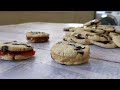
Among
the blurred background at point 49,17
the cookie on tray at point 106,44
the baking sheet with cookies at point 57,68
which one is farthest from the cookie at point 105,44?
the blurred background at point 49,17

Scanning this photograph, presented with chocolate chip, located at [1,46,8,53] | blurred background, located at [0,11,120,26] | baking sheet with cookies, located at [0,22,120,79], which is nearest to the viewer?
baking sheet with cookies, located at [0,22,120,79]

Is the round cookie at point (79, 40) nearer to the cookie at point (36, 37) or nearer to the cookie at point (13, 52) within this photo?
the cookie at point (36, 37)

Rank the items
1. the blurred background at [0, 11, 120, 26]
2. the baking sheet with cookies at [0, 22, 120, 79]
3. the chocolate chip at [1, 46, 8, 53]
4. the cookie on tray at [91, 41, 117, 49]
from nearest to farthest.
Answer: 1. the baking sheet with cookies at [0, 22, 120, 79]
2. the chocolate chip at [1, 46, 8, 53]
3. the cookie on tray at [91, 41, 117, 49]
4. the blurred background at [0, 11, 120, 26]

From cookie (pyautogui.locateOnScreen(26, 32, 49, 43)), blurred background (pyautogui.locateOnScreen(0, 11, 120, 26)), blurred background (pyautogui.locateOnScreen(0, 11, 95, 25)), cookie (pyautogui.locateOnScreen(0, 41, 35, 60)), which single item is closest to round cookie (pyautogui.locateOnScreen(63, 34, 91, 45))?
cookie (pyautogui.locateOnScreen(26, 32, 49, 43))

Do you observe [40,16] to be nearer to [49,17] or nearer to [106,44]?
[49,17]

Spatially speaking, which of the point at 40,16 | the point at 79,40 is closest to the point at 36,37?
the point at 79,40

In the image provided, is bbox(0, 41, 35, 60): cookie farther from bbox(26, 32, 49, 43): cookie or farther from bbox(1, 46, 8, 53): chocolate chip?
bbox(26, 32, 49, 43): cookie

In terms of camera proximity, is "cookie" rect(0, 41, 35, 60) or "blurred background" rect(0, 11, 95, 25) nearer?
"cookie" rect(0, 41, 35, 60)

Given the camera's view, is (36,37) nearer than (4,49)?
No
